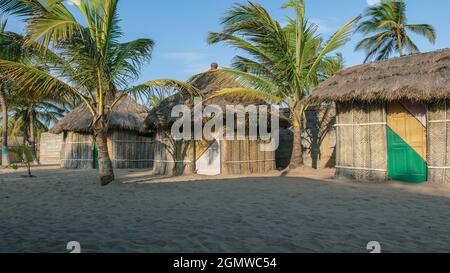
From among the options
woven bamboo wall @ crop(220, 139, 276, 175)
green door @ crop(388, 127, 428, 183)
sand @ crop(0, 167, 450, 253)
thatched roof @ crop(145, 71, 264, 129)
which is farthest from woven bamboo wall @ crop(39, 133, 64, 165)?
green door @ crop(388, 127, 428, 183)

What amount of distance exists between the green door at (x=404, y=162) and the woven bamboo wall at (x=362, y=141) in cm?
20

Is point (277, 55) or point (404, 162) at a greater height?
point (277, 55)

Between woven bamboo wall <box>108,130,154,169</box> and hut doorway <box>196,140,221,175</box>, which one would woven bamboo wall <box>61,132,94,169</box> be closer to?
woven bamboo wall <box>108,130,154,169</box>

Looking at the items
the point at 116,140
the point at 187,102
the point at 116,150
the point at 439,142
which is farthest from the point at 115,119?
the point at 439,142

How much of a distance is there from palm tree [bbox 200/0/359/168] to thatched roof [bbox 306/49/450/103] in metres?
1.25

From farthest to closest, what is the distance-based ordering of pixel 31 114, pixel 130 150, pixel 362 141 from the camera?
pixel 31 114 → pixel 130 150 → pixel 362 141

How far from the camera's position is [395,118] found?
29.3 feet

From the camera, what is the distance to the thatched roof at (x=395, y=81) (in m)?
7.93

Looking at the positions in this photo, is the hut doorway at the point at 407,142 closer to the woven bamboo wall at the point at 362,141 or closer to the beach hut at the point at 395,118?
the beach hut at the point at 395,118

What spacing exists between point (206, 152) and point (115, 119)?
6.80 m

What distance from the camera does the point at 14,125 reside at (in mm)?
25234

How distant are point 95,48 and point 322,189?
20.2 ft

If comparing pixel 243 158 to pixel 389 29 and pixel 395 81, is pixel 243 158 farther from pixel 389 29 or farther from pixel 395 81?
pixel 389 29
